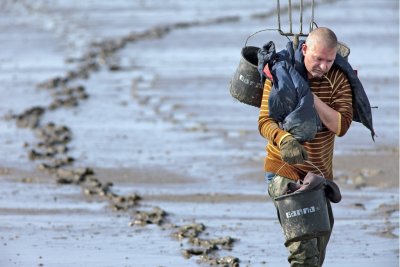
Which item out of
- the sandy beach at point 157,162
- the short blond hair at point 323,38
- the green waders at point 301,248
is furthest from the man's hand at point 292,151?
the sandy beach at point 157,162

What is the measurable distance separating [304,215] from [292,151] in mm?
396

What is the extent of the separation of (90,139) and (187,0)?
952 inches

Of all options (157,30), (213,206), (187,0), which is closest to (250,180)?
(213,206)

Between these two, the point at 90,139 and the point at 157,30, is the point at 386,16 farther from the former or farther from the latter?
the point at 90,139

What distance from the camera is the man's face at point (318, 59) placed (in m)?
5.89

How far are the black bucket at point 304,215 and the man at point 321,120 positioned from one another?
0.12m

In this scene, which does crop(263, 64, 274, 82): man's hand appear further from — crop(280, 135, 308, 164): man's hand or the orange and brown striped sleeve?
crop(280, 135, 308, 164): man's hand

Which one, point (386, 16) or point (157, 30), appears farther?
point (386, 16)

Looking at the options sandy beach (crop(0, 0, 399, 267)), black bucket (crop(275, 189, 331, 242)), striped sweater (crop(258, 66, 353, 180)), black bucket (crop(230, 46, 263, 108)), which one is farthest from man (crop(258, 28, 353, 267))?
sandy beach (crop(0, 0, 399, 267))

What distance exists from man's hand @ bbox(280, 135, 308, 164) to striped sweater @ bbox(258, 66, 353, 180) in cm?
18

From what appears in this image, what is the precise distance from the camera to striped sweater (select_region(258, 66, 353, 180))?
19.8ft

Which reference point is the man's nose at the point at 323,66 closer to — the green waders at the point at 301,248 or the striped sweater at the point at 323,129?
the striped sweater at the point at 323,129

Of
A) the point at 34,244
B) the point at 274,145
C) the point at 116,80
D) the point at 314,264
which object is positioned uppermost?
the point at 274,145

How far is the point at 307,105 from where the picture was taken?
583 centimetres
